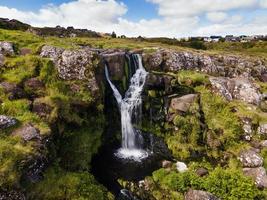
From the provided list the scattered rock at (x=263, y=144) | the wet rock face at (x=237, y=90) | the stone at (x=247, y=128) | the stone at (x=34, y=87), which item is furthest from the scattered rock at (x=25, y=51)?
the scattered rock at (x=263, y=144)

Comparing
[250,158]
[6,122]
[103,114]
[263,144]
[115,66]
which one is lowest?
[250,158]

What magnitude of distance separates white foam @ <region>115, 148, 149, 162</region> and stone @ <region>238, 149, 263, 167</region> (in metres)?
7.95

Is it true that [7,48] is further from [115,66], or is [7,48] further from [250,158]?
[250,158]

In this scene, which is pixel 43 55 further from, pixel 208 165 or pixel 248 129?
pixel 248 129

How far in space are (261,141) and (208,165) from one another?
202 inches

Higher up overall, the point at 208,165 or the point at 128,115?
the point at 128,115

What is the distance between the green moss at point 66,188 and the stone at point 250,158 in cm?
1094

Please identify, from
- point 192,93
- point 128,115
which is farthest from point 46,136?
point 192,93

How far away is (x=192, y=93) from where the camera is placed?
96.5 feet

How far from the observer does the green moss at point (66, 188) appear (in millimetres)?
16531

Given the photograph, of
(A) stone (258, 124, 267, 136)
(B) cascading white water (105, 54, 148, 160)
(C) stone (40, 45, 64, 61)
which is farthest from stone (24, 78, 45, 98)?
(A) stone (258, 124, 267, 136)

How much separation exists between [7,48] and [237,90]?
941 inches

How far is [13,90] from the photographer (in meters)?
21.9

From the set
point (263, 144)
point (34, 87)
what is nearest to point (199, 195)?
point (263, 144)
